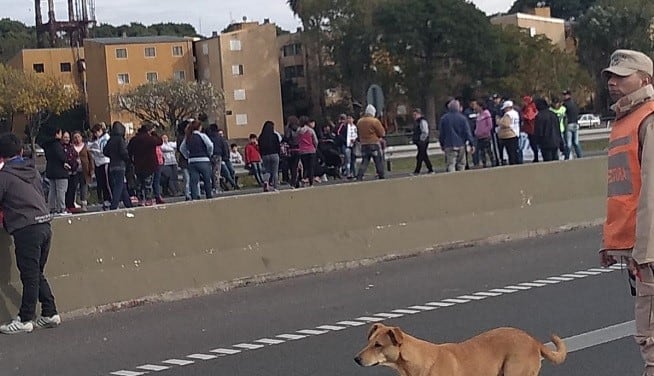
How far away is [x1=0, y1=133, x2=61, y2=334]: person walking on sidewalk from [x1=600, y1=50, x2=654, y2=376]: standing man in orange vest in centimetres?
591

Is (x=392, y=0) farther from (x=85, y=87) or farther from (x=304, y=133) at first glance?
(x=304, y=133)

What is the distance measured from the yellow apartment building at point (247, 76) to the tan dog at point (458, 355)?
256 ft


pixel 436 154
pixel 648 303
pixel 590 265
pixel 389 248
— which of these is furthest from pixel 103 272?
pixel 436 154

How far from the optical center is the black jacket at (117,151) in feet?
66.1

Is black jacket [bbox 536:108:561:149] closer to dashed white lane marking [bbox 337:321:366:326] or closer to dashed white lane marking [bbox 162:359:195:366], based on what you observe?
dashed white lane marking [bbox 337:321:366:326]

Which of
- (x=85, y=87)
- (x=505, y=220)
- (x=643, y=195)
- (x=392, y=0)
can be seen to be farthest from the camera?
(x=85, y=87)

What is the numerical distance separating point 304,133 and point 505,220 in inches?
430

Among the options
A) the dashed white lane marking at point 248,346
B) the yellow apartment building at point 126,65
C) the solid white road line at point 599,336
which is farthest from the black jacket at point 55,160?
the yellow apartment building at point 126,65

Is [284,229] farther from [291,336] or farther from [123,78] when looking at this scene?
[123,78]

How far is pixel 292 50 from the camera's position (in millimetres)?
93688

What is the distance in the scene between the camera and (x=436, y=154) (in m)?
40.4

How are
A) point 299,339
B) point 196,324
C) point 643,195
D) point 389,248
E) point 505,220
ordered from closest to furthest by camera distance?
1. point 643,195
2. point 299,339
3. point 196,324
4. point 389,248
5. point 505,220

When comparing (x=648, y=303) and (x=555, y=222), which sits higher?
(x=648, y=303)

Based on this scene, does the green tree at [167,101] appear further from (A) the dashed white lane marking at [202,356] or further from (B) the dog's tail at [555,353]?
(B) the dog's tail at [555,353]
